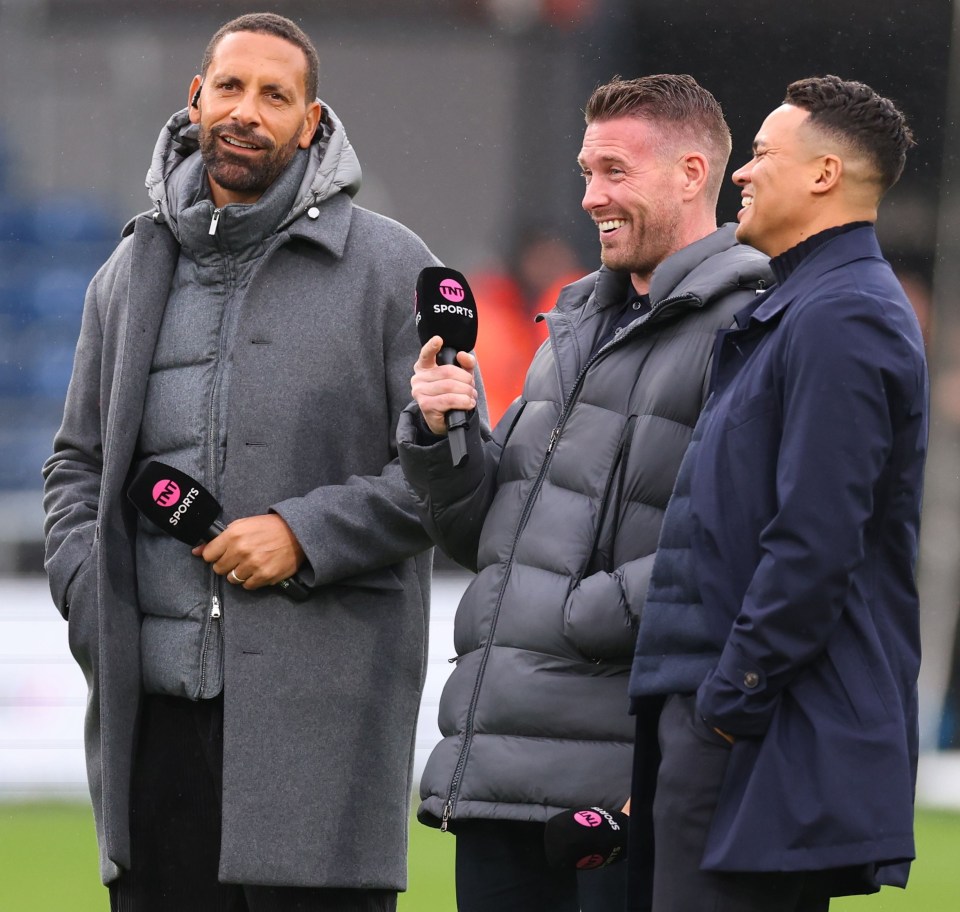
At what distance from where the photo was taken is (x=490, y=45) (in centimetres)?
520

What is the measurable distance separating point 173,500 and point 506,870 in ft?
2.44

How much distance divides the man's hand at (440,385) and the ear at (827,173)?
22.2 inches

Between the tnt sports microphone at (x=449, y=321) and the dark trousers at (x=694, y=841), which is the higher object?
the tnt sports microphone at (x=449, y=321)

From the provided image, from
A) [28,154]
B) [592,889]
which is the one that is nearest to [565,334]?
[592,889]

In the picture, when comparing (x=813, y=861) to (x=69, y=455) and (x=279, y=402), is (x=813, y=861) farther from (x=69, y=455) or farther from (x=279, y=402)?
(x=69, y=455)

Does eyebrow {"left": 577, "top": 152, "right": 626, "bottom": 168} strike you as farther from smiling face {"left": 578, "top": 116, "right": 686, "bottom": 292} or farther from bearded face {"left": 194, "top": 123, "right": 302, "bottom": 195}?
bearded face {"left": 194, "top": 123, "right": 302, "bottom": 195}

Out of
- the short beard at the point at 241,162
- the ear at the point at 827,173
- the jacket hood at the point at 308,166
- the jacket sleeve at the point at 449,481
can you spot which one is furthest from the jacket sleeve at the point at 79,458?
the ear at the point at 827,173

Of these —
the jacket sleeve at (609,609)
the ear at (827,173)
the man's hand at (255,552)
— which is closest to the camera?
the ear at (827,173)

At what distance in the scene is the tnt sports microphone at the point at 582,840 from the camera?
2.17 metres

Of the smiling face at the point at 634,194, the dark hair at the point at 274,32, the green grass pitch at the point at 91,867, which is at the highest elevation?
the dark hair at the point at 274,32

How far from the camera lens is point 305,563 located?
2.63m

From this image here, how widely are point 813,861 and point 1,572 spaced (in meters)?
3.69

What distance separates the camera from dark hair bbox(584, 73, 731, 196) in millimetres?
2459

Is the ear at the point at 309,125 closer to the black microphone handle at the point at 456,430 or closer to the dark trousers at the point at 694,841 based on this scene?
the black microphone handle at the point at 456,430
